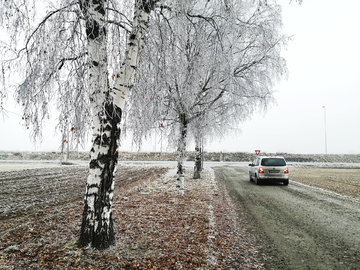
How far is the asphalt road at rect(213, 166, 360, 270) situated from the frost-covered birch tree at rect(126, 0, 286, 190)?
3.41 m

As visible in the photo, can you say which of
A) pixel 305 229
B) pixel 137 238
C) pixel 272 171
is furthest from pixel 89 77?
pixel 272 171

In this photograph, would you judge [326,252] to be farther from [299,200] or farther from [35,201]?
[35,201]

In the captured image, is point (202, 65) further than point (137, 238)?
Yes

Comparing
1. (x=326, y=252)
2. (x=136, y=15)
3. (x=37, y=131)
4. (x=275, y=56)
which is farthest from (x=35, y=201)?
(x=275, y=56)

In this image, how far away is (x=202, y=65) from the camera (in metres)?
7.56

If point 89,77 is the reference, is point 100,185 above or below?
below

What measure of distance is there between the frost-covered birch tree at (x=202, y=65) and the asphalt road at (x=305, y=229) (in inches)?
134

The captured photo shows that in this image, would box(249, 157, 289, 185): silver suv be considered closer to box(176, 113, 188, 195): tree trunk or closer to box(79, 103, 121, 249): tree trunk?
box(176, 113, 188, 195): tree trunk

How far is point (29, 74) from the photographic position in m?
4.16

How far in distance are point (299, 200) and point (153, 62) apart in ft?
25.1

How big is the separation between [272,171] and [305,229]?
751 cm

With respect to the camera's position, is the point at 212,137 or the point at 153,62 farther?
the point at 212,137

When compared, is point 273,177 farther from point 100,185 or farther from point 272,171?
point 100,185

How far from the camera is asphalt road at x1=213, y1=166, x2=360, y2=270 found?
375cm
